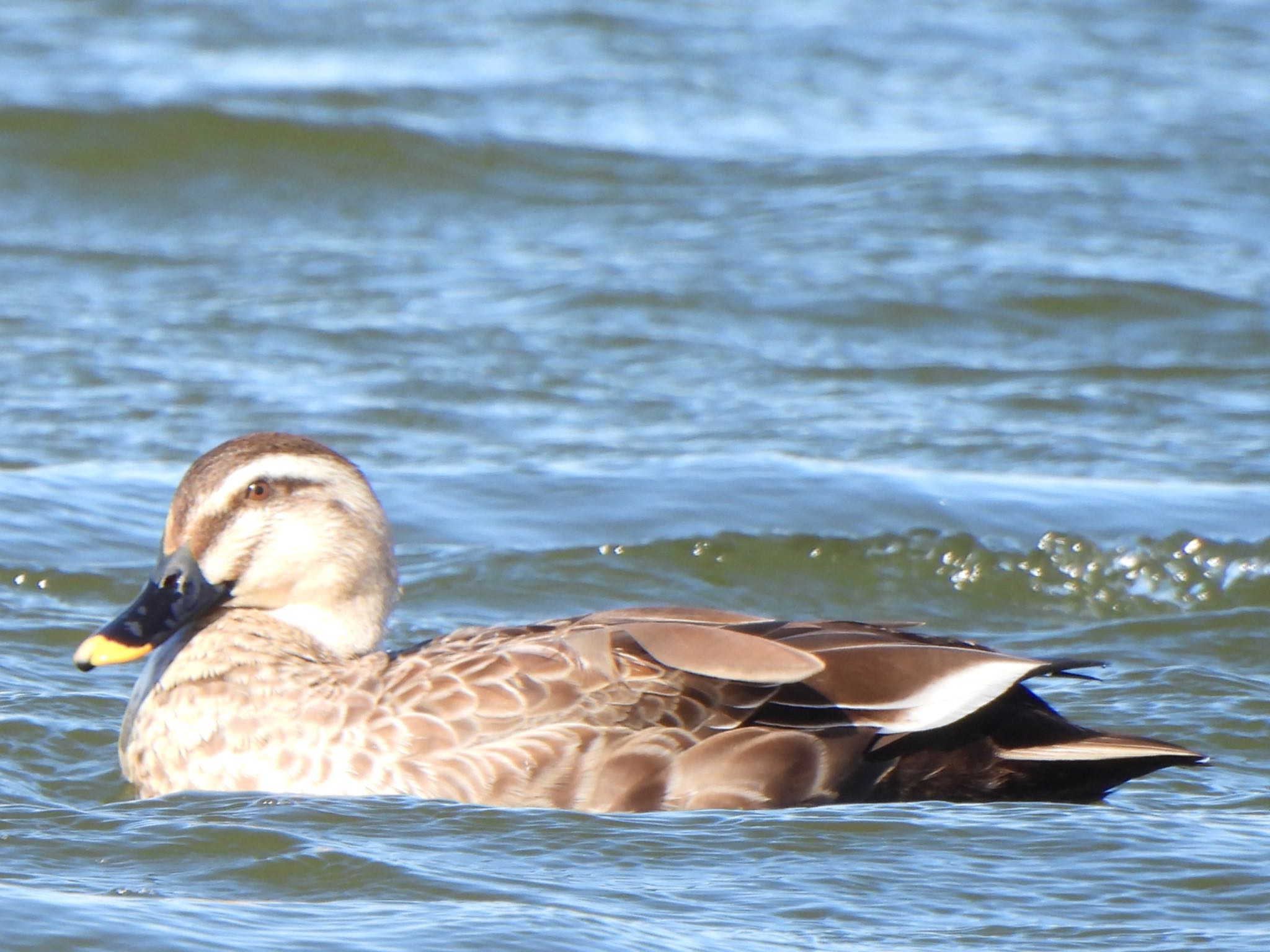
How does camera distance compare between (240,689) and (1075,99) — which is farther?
(1075,99)

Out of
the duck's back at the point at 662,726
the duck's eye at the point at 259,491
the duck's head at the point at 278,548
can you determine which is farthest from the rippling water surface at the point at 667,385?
the duck's eye at the point at 259,491

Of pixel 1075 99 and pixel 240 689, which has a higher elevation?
pixel 1075 99

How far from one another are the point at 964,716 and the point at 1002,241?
8.18 m

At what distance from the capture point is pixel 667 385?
1086 cm

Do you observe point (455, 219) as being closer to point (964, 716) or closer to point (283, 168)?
point (283, 168)

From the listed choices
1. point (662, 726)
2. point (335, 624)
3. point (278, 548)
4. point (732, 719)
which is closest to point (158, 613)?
point (278, 548)

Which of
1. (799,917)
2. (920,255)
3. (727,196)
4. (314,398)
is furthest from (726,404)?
(799,917)

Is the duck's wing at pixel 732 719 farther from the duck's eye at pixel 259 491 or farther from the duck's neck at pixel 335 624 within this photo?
the duck's eye at pixel 259 491

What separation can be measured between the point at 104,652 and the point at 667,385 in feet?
17.2

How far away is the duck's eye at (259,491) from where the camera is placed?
6219 mm

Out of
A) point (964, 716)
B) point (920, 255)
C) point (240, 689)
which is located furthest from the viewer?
point (920, 255)

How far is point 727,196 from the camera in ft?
47.1

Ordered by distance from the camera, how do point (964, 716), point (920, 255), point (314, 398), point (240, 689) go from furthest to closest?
point (920, 255)
point (314, 398)
point (240, 689)
point (964, 716)

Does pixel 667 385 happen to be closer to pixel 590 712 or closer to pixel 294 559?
pixel 294 559
